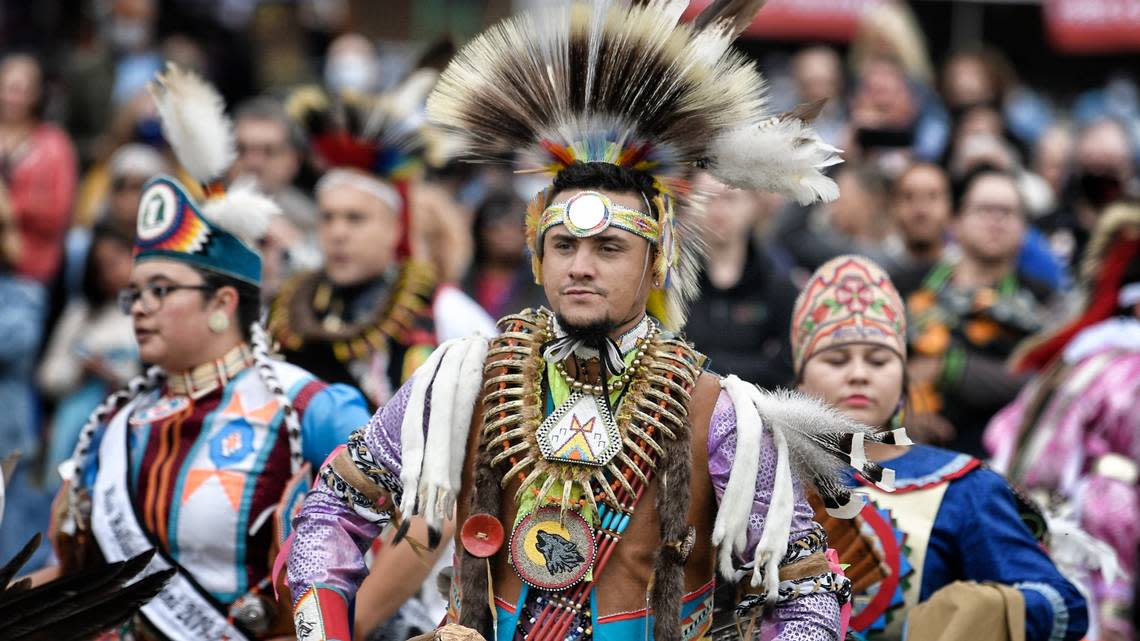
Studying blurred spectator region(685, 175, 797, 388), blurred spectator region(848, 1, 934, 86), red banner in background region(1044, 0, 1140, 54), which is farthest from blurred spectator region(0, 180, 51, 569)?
red banner in background region(1044, 0, 1140, 54)

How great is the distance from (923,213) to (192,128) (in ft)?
15.8

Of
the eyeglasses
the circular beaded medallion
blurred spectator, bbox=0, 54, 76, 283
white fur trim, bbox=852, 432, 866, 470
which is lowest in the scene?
the circular beaded medallion

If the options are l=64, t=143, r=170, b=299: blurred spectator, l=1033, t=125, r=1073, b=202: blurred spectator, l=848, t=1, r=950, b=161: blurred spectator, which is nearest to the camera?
l=64, t=143, r=170, b=299: blurred spectator

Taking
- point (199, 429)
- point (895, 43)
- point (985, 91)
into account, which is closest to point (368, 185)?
point (199, 429)

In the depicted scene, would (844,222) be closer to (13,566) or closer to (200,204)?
Answer: (200,204)

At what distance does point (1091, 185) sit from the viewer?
1016 cm

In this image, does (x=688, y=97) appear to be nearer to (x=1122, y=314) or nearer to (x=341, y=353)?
(x=341, y=353)

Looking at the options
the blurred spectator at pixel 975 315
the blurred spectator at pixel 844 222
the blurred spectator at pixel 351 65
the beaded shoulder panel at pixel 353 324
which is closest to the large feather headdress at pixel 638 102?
the beaded shoulder panel at pixel 353 324

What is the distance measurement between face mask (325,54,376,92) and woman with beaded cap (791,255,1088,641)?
6.68 m

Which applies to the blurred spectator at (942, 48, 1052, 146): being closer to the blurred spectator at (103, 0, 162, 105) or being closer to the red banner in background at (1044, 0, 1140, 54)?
the red banner in background at (1044, 0, 1140, 54)

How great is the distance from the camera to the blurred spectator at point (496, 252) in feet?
31.8

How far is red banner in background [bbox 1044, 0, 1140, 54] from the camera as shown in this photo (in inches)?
615

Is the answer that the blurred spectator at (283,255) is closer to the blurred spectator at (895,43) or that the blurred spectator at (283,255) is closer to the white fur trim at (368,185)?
the white fur trim at (368,185)

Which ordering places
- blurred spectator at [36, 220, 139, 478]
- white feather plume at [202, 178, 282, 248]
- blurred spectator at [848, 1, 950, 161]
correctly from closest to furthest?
white feather plume at [202, 178, 282, 248], blurred spectator at [36, 220, 139, 478], blurred spectator at [848, 1, 950, 161]
